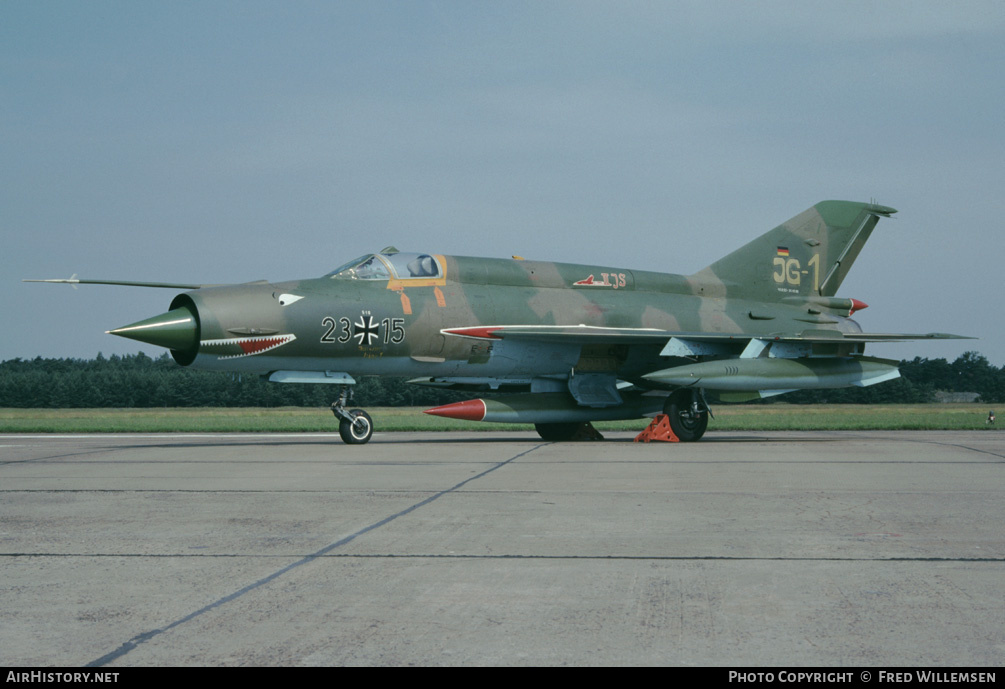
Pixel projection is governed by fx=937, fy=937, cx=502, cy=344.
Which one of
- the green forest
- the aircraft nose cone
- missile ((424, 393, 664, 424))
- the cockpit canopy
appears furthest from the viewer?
the green forest

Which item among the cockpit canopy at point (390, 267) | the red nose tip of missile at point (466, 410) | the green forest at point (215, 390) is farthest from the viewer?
the green forest at point (215, 390)

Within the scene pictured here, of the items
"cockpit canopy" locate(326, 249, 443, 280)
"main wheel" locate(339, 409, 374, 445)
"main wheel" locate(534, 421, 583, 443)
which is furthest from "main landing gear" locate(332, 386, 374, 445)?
"main wheel" locate(534, 421, 583, 443)

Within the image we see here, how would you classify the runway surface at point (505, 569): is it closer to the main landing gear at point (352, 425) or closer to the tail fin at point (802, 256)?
the main landing gear at point (352, 425)

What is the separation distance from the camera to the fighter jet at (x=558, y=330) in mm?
14867

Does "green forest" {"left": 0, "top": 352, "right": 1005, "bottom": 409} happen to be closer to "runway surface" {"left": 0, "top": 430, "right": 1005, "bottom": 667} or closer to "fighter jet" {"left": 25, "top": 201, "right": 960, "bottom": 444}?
"fighter jet" {"left": 25, "top": 201, "right": 960, "bottom": 444}

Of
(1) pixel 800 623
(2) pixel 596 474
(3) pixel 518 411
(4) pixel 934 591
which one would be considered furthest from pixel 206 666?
(3) pixel 518 411

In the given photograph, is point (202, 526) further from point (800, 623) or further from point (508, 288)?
point (508, 288)

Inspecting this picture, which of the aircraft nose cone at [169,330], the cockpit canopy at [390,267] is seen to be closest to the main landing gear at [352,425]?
the cockpit canopy at [390,267]

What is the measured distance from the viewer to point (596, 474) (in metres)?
10.5

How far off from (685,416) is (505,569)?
12.7 meters

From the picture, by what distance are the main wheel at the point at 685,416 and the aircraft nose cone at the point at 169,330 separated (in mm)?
8549

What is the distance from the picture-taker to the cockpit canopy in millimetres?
15875

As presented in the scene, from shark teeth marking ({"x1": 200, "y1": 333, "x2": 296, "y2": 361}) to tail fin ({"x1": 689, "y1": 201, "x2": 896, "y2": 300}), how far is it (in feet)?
29.8

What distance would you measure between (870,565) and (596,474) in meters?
5.37
